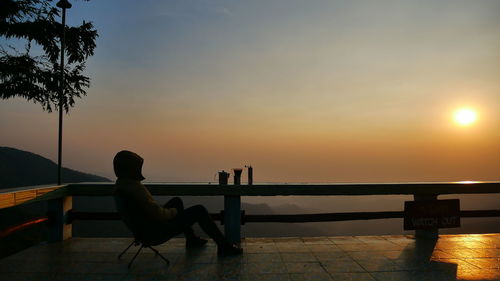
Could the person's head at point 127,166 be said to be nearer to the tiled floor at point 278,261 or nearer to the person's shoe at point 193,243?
the tiled floor at point 278,261

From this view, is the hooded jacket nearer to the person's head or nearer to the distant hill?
the person's head

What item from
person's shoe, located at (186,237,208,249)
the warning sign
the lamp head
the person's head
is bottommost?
person's shoe, located at (186,237,208,249)

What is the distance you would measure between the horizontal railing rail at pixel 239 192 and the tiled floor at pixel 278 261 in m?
0.43

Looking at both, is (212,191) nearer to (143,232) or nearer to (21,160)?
(143,232)

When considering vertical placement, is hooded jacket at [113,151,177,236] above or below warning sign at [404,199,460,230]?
above

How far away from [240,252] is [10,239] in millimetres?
106424

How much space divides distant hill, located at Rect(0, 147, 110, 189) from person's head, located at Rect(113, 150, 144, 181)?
182 metres

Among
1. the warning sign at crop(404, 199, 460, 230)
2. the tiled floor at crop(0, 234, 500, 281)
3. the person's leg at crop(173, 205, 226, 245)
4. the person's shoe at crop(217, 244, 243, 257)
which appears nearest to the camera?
the tiled floor at crop(0, 234, 500, 281)

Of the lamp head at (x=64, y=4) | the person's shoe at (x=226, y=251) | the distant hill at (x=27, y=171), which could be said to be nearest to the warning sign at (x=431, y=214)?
the person's shoe at (x=226, y=251)

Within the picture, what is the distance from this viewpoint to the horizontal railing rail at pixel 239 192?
588cm

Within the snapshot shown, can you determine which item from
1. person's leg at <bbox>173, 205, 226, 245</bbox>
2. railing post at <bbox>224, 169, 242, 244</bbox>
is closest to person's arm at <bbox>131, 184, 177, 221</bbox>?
person's leg at <bbox>173, 205, 226, 245</bbox>

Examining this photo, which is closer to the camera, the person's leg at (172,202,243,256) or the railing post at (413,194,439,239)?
the person's leg at (172,202,243,256)

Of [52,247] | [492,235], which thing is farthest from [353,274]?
[52,247]

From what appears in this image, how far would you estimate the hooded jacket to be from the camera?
4.66 metres
